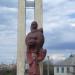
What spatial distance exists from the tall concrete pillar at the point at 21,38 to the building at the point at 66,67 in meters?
50.6

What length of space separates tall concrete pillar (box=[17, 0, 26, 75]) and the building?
166ft

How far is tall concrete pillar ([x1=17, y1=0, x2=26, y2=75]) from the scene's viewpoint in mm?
19719

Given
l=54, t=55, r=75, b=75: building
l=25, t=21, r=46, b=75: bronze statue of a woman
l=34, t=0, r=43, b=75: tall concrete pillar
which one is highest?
l=34, t=0, r=43, b=75: tall concrete pillar

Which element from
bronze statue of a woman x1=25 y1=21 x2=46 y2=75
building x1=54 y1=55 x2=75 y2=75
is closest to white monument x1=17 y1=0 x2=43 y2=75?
bronze statue of a woman x1=25 y1=21 x2=46 y2=75

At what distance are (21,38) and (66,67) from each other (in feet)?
180

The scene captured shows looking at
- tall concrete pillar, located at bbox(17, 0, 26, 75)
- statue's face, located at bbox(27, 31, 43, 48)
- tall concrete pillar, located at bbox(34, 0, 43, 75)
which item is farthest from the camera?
tall concrete pillar, located at bbox(17, 0, 26, 75)

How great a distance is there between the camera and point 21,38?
65.0 feet

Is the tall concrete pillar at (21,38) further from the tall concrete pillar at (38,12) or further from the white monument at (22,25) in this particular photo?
the tall concrete pillar at (38,12)

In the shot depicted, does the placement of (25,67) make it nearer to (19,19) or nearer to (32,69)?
(19,19)

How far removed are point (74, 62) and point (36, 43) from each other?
194ft

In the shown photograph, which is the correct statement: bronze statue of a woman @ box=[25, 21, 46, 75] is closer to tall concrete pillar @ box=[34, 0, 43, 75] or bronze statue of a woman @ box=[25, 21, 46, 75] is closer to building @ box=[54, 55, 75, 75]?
tall concrete pillar @ box=[34, 0, 43, 75]

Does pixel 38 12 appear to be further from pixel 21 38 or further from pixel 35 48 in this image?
pixel 35 48

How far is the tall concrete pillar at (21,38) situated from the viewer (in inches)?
776

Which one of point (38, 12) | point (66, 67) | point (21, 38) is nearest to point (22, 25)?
point (21, 38)
